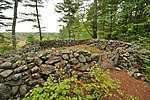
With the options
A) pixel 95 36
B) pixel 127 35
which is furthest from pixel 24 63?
pixel 95 36

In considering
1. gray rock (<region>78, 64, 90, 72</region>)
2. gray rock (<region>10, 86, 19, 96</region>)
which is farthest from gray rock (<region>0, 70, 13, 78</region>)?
gray rock (<region>78, 64, 90, 72</region>)

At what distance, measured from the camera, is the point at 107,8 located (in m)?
10.8

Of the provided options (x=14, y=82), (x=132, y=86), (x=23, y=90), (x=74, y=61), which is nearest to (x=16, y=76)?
(x=14, y=82)

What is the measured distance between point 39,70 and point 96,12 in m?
7.98

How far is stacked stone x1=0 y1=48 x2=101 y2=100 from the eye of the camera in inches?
179

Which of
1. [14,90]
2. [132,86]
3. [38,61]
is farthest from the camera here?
[132,86]

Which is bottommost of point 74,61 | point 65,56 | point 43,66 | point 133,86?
point 133,86

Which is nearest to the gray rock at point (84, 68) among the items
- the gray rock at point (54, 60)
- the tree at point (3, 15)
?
the gray rock at point (54, 60)

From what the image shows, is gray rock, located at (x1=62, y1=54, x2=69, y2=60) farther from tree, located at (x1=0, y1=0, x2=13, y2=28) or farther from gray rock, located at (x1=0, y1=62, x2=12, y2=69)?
tree, located at (x1=0, y1=0, x2=13, y2=28)

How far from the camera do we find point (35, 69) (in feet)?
16.4

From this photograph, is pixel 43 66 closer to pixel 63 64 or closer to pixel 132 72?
pixel 63 64

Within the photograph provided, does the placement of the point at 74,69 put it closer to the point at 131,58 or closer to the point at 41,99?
the point at 41,99

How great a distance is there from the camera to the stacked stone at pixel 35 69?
4539 mm

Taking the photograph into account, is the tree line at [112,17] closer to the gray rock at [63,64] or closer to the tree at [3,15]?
the tree at [3,15]
